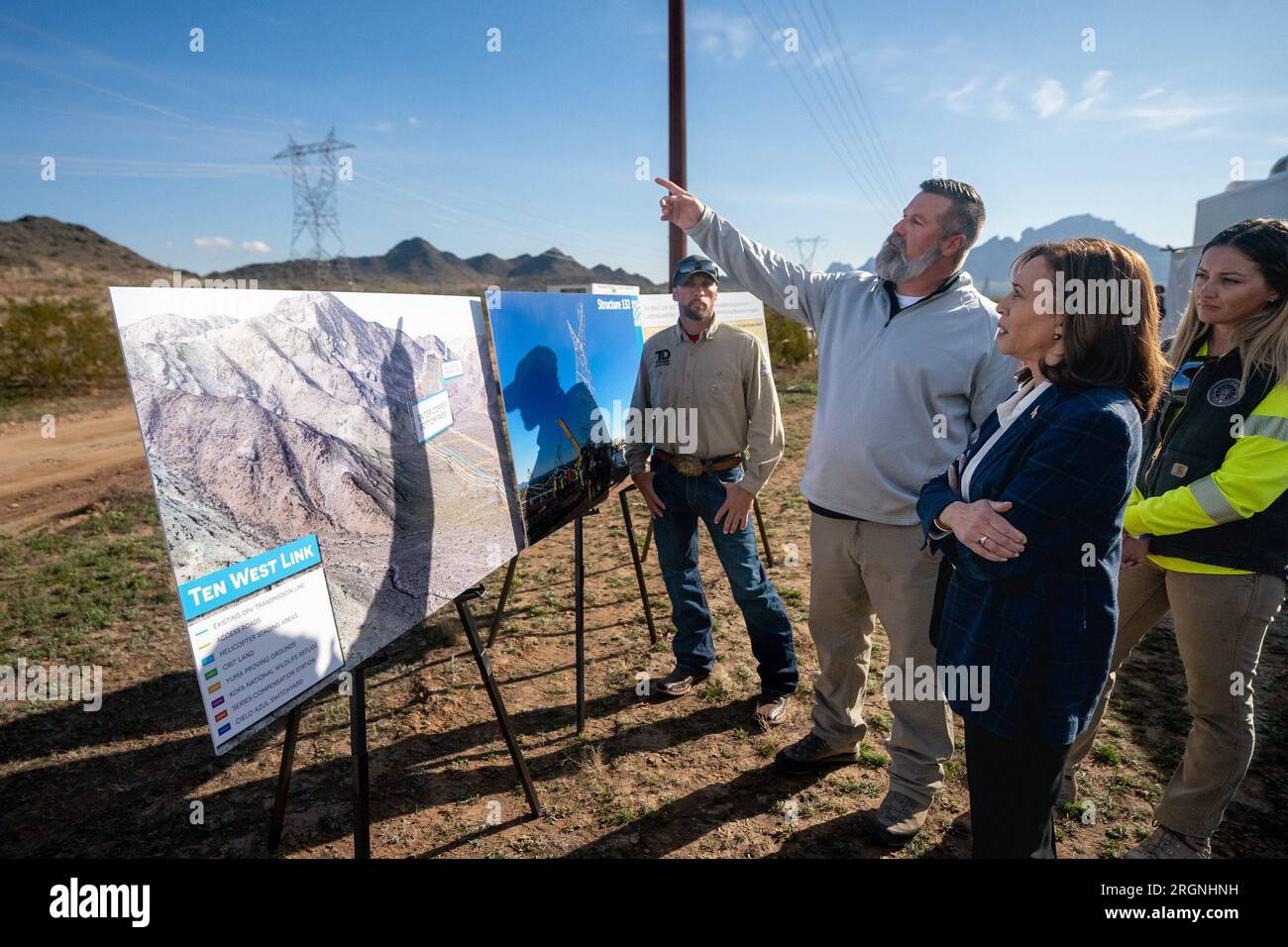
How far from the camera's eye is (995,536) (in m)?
1.61

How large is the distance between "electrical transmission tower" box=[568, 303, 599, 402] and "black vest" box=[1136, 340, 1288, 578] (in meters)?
2.46

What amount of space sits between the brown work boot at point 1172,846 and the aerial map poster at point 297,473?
2587 millimetres

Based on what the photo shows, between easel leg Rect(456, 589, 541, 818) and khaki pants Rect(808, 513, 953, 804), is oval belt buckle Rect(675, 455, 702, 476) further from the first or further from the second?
easel leg Rect(456, 589, 541, 818)

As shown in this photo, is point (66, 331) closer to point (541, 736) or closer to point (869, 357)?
point (541, 736)

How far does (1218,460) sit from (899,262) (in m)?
1.20

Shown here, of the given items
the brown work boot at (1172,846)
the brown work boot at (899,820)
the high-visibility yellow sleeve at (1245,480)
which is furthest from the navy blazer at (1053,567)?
the brown work boot at (1172,846)

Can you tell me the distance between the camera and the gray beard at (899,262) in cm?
242

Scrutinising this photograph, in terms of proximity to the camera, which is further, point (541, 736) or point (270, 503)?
point (541, 736)

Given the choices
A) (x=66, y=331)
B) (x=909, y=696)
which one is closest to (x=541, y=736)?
(x=909, y=696)

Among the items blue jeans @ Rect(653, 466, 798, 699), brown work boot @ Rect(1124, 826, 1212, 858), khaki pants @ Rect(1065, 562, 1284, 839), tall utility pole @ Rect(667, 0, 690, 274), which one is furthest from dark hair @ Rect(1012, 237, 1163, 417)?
tall utility pole @ Rect(667, 0, 690, 274)

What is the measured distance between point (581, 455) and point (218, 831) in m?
2.20

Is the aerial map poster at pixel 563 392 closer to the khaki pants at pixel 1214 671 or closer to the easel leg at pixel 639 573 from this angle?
the easel leg at pixel 639 573
